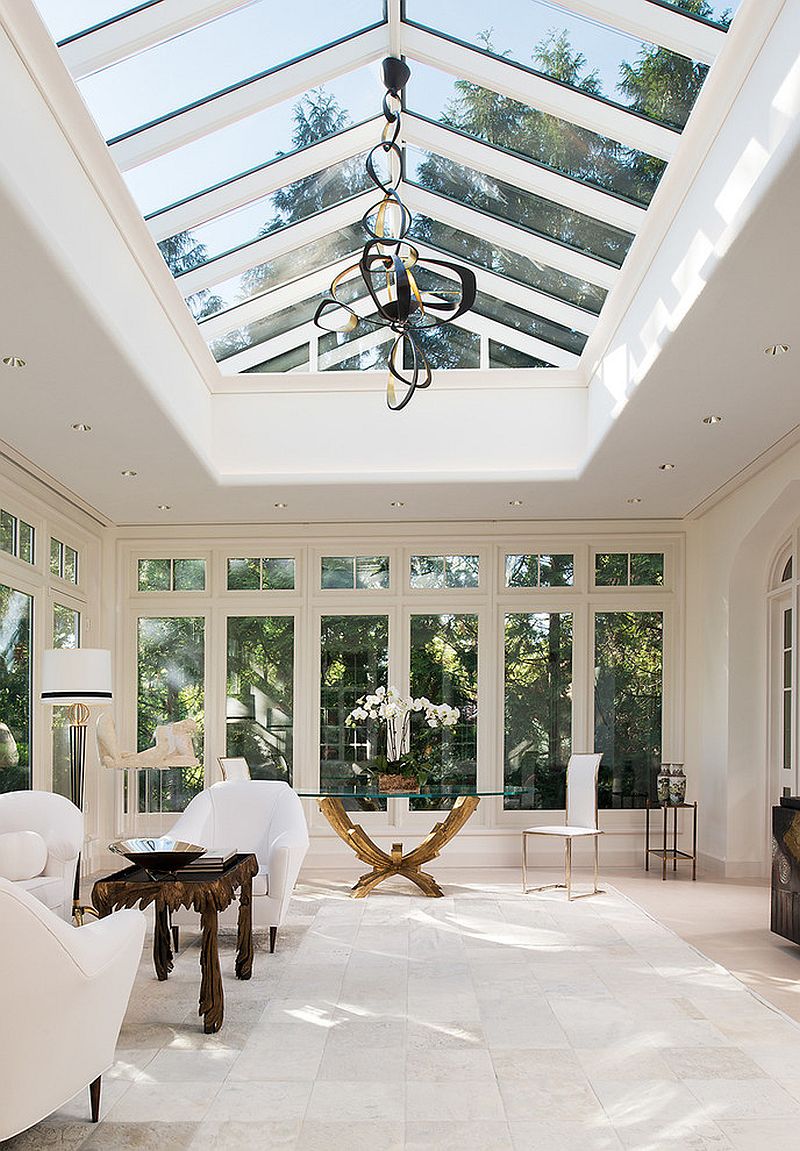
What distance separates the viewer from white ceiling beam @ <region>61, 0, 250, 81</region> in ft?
13.0

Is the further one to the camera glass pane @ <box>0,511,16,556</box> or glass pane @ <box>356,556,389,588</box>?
glass pane @ <box>356,556,389,588</box>

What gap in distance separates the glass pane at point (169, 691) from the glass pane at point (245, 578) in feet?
1.36

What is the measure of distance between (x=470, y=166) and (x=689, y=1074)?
437 centimetres

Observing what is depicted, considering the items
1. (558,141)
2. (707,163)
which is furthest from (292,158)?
(707,163)

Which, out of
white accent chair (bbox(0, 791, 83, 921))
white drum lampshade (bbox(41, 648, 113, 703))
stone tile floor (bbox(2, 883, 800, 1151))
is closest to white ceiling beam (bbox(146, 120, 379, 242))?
white drum lampshade (bbox(41, 648, 113, 703))

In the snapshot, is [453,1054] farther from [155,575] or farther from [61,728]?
[155,575]

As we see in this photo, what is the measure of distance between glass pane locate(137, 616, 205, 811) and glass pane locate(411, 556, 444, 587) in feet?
6.10

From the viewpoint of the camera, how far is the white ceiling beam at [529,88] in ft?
15.5

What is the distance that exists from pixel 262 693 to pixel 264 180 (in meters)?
4.73

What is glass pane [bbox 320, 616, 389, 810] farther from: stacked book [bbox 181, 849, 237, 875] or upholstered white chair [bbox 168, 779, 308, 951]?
stacked book [bbox 181, 849, 237, 875]

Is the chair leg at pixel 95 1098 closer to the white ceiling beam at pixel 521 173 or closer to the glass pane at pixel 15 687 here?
the glass pane at pixel 15 687

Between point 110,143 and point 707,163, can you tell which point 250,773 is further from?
point 707,163

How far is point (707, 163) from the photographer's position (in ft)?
14.0

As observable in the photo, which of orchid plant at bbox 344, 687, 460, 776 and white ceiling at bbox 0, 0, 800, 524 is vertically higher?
white ceiling at bbox 0, 0, 800, 524
